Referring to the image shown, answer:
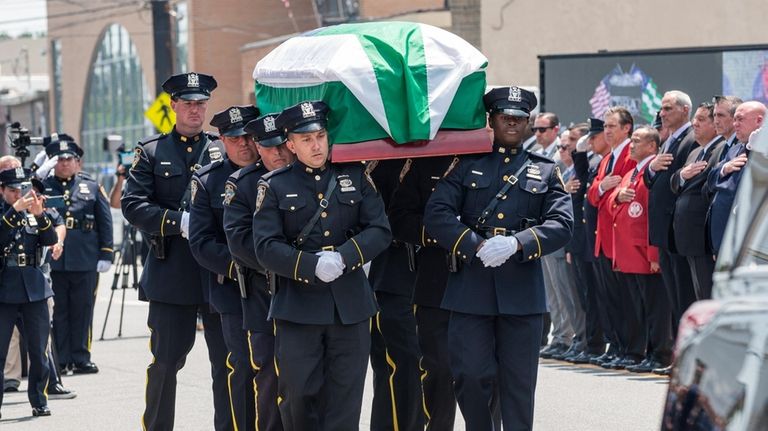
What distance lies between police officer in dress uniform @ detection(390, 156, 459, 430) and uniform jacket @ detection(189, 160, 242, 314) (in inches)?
39.1

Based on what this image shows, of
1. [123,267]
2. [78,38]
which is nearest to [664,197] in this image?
[123,267]

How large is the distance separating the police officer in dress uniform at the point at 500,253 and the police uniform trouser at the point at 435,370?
17.0 inches

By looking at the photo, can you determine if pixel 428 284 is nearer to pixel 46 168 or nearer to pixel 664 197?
pixel 664 197

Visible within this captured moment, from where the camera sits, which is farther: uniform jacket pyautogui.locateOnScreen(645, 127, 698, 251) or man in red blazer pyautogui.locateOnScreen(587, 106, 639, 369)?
man in red blazer pyautogui.locateOnScreen(587, 106, 639, 369)

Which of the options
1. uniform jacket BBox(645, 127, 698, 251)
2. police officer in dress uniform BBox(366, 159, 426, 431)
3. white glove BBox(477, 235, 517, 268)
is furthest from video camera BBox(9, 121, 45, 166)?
white glove BBox(477, 235, 517, 268)

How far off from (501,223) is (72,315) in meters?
7.32

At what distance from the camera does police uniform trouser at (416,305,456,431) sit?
819cm

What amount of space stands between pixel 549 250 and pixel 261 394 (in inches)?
68.8

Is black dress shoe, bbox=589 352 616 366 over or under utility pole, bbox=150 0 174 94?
under

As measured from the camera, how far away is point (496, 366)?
25.0ft

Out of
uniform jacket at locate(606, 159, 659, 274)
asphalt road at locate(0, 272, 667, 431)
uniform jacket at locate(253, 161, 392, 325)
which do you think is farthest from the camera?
uniform jacket at locate(606, 159, 659, 274)

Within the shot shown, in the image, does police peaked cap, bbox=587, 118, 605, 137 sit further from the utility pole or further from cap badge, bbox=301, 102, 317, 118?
the utility pole

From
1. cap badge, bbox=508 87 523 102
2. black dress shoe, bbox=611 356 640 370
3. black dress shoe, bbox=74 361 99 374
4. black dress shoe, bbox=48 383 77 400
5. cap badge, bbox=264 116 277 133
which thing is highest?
cap badge, bbox=508 87 523 102

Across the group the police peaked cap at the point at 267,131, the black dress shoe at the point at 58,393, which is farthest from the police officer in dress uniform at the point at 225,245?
the black dress shoe at the point at 58,393
